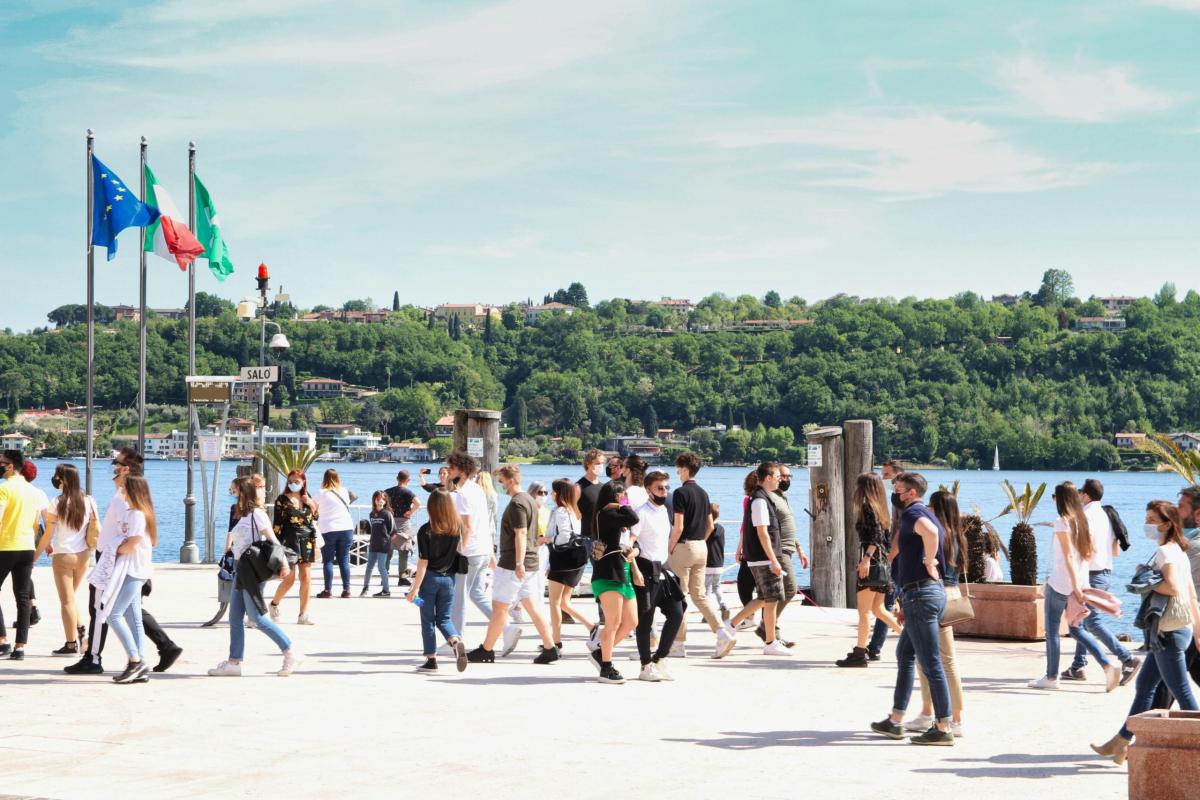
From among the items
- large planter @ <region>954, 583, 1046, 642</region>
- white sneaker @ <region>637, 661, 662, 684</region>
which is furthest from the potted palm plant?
white sneaker @ <region>637, 661, 662, 684</region>

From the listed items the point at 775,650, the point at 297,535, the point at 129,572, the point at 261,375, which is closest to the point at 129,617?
the point at 129,572

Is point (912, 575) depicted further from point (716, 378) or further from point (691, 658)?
point (716, 378)

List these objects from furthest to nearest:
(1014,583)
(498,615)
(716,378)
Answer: (716,378)
(1014,583)
(498,615)

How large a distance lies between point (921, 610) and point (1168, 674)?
1477mm

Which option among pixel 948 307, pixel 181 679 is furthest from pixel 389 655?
pixel 948 307

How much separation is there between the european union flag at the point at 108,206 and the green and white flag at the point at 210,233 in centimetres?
221

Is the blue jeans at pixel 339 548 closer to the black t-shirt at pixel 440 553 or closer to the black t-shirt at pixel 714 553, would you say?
the black t-shirt at pixel 714 553

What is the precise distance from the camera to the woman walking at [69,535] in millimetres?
12141

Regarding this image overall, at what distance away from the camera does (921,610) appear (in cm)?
920

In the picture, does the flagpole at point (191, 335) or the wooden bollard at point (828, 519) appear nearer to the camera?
the wooden bollard at point (828, 519)

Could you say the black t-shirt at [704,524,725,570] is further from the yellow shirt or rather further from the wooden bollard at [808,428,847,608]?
the yellow shirt

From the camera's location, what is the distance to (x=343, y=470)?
159 metres

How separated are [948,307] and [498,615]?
156m

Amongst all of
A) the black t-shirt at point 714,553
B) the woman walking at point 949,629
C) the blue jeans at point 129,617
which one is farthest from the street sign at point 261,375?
the woman walking at point 949,629
